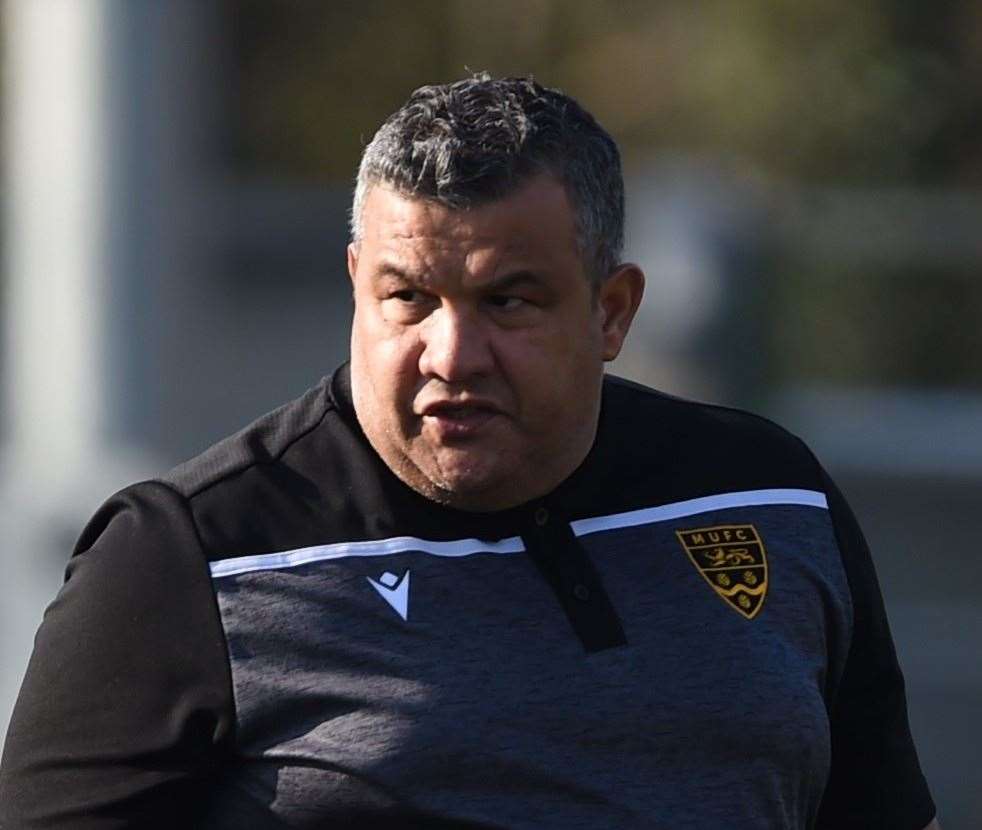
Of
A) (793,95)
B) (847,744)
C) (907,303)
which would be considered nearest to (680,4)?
(793,95)

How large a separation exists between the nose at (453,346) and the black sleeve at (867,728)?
0.62 m

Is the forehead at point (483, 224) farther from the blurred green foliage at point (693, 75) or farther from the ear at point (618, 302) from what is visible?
the blurred green foliage at point (693, 75)

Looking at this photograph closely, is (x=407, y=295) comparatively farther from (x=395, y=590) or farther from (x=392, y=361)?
(x=395, y=590)

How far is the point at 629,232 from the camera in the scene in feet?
→ 24.0

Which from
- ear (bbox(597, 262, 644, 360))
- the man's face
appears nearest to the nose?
the man's face

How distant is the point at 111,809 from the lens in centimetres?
260

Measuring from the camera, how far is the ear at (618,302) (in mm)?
2924

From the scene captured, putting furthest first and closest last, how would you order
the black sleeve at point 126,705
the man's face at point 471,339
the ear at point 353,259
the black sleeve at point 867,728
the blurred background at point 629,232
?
the blurred background at point 629,232 → the black sleeve at point 867,728 → the ear at point 353,259 → the man's face at point 471,339 → the black sleeve at point 126,705

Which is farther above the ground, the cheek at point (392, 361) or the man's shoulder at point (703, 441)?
the cheek at point (392, 361)

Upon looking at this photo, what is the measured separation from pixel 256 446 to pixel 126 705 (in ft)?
1.35

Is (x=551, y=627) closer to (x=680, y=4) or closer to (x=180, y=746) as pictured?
(x=180, y=746)

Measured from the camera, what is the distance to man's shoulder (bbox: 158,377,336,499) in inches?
110

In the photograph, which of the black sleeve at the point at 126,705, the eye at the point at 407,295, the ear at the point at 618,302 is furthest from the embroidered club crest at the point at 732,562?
the black sleeve at the point at 126,705

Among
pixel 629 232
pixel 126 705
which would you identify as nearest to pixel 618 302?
pixel 126 705
